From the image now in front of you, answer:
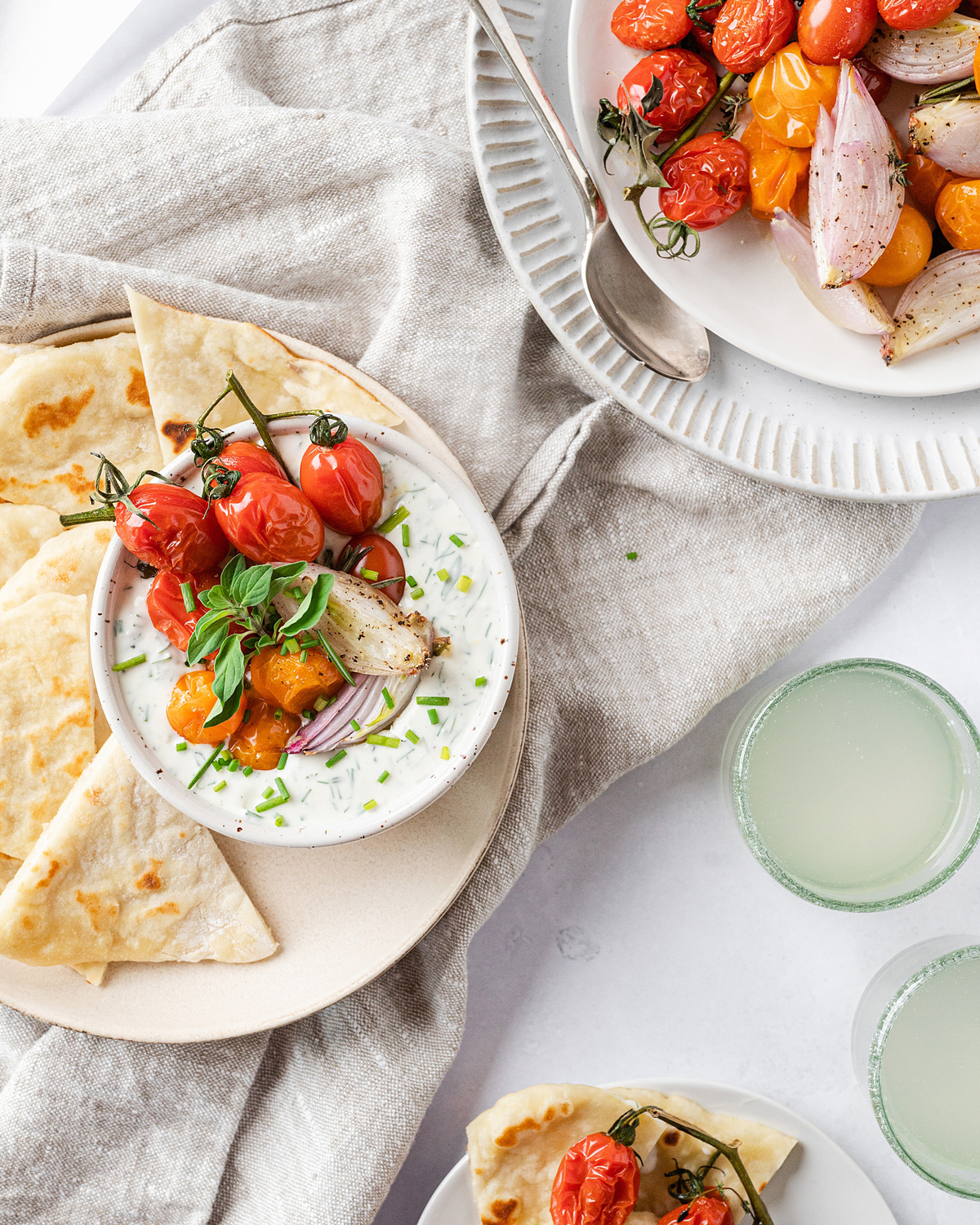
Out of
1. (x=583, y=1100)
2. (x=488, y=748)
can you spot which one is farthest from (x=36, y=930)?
(x=583, y=1100)

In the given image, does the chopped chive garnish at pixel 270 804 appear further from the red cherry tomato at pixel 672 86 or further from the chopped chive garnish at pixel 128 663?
the red cherry tomato at pixel 672 86

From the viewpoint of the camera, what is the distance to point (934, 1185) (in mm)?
1982

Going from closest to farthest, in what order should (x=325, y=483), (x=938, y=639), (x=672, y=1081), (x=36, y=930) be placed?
(x=325, y=483) → (x=36, y=930) → (x=672, y=1081) → (x=938, y=639)

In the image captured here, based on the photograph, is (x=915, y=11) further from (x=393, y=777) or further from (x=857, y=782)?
(x=393, y=777)

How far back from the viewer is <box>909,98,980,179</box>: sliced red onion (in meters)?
1.61

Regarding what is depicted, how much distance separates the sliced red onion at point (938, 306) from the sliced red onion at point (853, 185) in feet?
0.39

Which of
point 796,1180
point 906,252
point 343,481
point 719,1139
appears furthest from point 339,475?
point 796,1180

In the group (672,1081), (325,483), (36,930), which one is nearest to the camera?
(325,483)

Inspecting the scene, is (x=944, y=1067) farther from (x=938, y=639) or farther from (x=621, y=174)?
(x=621, y=174)

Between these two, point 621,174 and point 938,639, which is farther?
point 938,639

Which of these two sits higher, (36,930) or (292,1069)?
(36,930)

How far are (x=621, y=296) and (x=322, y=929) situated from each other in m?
1.19

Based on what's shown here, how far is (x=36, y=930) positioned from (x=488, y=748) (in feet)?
2.57

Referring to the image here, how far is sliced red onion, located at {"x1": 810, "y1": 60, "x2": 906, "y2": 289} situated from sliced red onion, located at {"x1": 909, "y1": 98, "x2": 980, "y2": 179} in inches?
1.8
